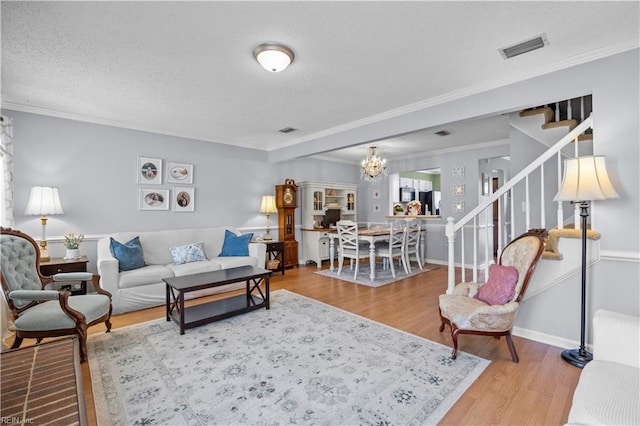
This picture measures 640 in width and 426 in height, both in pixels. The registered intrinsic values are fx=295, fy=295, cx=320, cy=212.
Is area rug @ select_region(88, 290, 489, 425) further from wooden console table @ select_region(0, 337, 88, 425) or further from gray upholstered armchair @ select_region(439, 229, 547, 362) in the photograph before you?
wooden console table @ select_region(0, 337, 88, 425)

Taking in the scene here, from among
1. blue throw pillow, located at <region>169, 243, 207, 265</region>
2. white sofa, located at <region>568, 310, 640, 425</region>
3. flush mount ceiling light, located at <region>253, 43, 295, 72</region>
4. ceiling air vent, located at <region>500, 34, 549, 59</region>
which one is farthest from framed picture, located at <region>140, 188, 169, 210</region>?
white sofa, located at <region>568, 310, 640, 425</region>

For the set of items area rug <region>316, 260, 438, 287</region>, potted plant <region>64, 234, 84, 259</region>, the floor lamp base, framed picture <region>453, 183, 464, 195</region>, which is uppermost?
framed picture <region>453, 183, 464, 195</region>

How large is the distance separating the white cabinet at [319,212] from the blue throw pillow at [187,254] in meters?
2.50

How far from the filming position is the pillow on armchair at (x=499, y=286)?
2.39 meters

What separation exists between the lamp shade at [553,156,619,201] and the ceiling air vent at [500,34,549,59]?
0.92m

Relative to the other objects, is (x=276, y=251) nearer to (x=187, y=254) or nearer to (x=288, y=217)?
(x=288, y=217)

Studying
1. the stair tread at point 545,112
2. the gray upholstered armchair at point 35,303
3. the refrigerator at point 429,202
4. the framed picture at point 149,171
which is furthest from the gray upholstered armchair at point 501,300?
the refrigerator at point 429,202

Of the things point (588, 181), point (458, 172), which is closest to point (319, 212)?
point (458, 172)

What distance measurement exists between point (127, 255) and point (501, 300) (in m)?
4.10

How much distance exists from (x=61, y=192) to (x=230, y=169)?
7.80 ft

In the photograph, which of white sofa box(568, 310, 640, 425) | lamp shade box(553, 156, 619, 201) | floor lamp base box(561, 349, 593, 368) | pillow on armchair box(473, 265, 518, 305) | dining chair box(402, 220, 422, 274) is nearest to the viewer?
white sofa box(568, 310, 640, 425)

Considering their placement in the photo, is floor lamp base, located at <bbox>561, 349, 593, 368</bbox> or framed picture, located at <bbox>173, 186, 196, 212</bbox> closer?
floor lamp base, located at <bbox>561, 349, 593, 368</bbox>

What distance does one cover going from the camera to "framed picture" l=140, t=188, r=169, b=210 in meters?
4.42

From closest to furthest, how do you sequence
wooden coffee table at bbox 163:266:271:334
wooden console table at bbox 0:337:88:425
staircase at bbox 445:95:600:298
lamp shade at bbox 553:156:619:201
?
1. wooden console table at bbox 0:337:88:425
2. lamp shade at bbox 553:156:619:201
3. staircase at bbox 445:95:600:298
4. wooden coffee table at bbox 163:266:271:334
